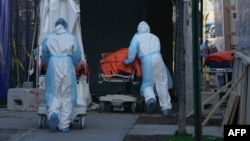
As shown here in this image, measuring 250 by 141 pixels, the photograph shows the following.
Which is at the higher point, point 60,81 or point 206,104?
point 60,81

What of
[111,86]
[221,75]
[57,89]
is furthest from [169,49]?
[57,89]

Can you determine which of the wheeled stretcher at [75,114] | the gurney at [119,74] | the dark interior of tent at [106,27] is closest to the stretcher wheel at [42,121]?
the wheeled stretcher at [75,114]

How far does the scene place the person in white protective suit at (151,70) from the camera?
13219 millimetres

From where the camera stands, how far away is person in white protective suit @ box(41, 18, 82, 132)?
11.0 meters

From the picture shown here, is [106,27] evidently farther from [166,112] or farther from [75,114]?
[75,114]

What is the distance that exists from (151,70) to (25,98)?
2754 millimetres

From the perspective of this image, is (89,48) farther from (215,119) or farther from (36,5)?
(215,119)

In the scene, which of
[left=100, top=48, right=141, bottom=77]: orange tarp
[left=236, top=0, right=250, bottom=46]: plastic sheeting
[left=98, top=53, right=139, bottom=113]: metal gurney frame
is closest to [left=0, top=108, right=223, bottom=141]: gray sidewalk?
[left=98, top=53, right=139, bottom=113]: metal gurney frame

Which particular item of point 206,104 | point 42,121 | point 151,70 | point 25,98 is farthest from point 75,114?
point 206,104

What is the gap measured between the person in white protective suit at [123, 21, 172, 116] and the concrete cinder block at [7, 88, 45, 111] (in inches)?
77.8

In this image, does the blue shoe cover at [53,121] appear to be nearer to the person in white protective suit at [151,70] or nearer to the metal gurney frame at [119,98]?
the person in white protective suit at [151,70]

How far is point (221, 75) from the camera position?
13.8 m

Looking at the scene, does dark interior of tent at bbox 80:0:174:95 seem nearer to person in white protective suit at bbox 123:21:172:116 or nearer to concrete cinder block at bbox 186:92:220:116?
person in white protective suit at bbox 123:21:172:116

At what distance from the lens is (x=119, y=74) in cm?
1380
